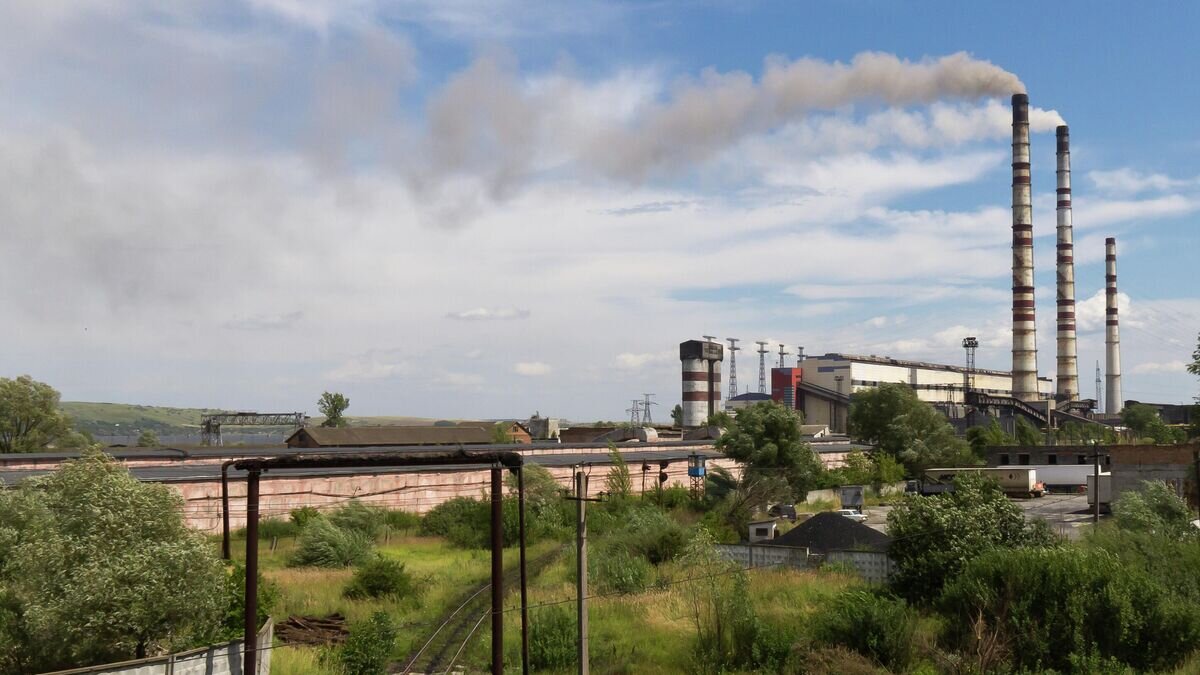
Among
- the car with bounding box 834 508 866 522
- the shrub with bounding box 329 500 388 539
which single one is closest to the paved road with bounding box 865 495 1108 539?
the car with bounding box 834 508 866 522

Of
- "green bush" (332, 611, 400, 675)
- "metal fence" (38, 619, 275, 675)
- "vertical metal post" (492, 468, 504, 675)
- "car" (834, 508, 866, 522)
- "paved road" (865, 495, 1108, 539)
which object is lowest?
"paved road" (865, 495, 1108, 539)

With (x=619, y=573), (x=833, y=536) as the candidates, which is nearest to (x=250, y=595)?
(x=619, y=573)

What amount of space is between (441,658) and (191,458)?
30657 mm

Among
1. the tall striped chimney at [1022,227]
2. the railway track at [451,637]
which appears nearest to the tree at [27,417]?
the railway track at [451,637]

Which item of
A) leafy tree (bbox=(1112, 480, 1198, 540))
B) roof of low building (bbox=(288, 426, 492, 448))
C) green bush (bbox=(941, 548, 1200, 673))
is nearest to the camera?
green bush (bbox=(941, 548, 1200, 673))

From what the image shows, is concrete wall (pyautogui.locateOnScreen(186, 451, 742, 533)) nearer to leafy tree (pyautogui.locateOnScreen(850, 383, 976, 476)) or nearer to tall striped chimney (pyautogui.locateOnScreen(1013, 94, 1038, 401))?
leafy tree (pyautogui.locateOnScreen(850, 383, 976, 476))

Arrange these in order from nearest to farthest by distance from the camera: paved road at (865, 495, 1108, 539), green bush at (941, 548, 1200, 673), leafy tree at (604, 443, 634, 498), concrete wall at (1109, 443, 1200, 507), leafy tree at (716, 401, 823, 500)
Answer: green bush at (941, 548, 1200, 673) < paved road at (865, 495, 1108, 539) < concrete wall at (1109, 443, 1200, 507) < leafy tree at (604, 443, 634, 498) < leafy tree at (716, 401, 823, 500)

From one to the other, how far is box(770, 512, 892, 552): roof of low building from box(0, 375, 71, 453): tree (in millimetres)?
53230

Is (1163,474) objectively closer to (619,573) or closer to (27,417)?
(619,573)

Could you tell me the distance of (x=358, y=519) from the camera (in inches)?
1502

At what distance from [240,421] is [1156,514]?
91.6 m

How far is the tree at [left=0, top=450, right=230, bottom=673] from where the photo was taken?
17.2 m

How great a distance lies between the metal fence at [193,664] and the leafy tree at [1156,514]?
25728 mm

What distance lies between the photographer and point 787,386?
11531 cm
